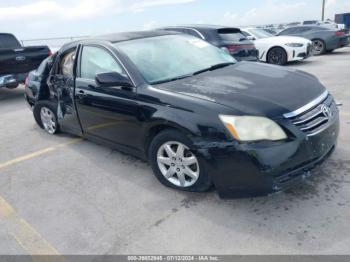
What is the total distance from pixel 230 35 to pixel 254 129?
6805mm

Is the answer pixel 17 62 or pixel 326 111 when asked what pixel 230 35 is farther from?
pixel 326 111

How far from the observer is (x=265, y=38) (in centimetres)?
1205

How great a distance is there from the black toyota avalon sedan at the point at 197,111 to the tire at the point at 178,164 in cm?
1

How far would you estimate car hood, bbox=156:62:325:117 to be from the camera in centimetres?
282

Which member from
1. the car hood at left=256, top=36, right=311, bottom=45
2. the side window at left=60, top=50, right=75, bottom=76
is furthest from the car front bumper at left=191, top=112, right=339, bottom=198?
the car hood at left=256, top=36, right=311, bottom=45

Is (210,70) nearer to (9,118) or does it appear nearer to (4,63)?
(9,118)

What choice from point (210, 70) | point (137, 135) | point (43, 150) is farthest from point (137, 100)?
point (43, 150)

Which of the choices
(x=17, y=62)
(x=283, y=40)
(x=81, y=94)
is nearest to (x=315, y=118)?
(x=81, y=94)

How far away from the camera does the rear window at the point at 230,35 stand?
8781 mm

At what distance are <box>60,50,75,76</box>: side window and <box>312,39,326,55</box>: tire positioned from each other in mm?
12029

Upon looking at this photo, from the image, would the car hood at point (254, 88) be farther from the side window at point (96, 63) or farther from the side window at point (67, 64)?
the side window at point (67, 64)

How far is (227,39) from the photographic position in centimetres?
875

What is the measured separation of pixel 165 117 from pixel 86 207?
3.88 feet

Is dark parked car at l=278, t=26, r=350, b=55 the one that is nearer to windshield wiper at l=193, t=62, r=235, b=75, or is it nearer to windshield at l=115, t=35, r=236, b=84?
windshield at l=115, t=35, r=236, b=84
